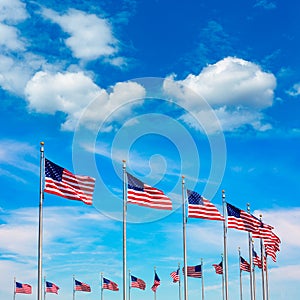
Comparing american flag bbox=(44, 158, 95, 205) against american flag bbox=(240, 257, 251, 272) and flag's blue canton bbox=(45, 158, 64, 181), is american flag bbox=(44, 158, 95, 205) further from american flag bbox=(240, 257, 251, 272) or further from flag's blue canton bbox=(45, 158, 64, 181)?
american flag bbox=(240, 257, 251, 272)

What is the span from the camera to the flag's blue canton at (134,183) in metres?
38.9

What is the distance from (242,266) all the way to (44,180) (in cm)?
4289

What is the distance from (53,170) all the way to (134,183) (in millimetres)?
6359

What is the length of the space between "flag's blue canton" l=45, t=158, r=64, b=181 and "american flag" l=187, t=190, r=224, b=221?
34.3ft

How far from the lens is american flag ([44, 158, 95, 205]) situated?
34.0 meters

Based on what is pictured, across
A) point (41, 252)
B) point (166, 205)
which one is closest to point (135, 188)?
point (166, 205)

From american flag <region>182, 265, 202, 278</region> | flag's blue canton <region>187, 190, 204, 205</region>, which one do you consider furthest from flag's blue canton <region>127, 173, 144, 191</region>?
american flag <region>182, 265, 202, 278</region>

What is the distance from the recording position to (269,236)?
173 feet

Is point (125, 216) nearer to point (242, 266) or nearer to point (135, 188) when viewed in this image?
point (135, 188)

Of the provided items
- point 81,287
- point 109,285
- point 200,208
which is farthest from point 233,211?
point 81,287

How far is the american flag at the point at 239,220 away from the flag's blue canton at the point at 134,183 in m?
9.83

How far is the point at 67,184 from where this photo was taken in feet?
114

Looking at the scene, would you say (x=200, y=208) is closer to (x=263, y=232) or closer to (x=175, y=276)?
(x=263, y=232)

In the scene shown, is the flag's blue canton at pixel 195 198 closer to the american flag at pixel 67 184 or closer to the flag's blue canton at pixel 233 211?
the flag's blue canton at pixel 233 211
